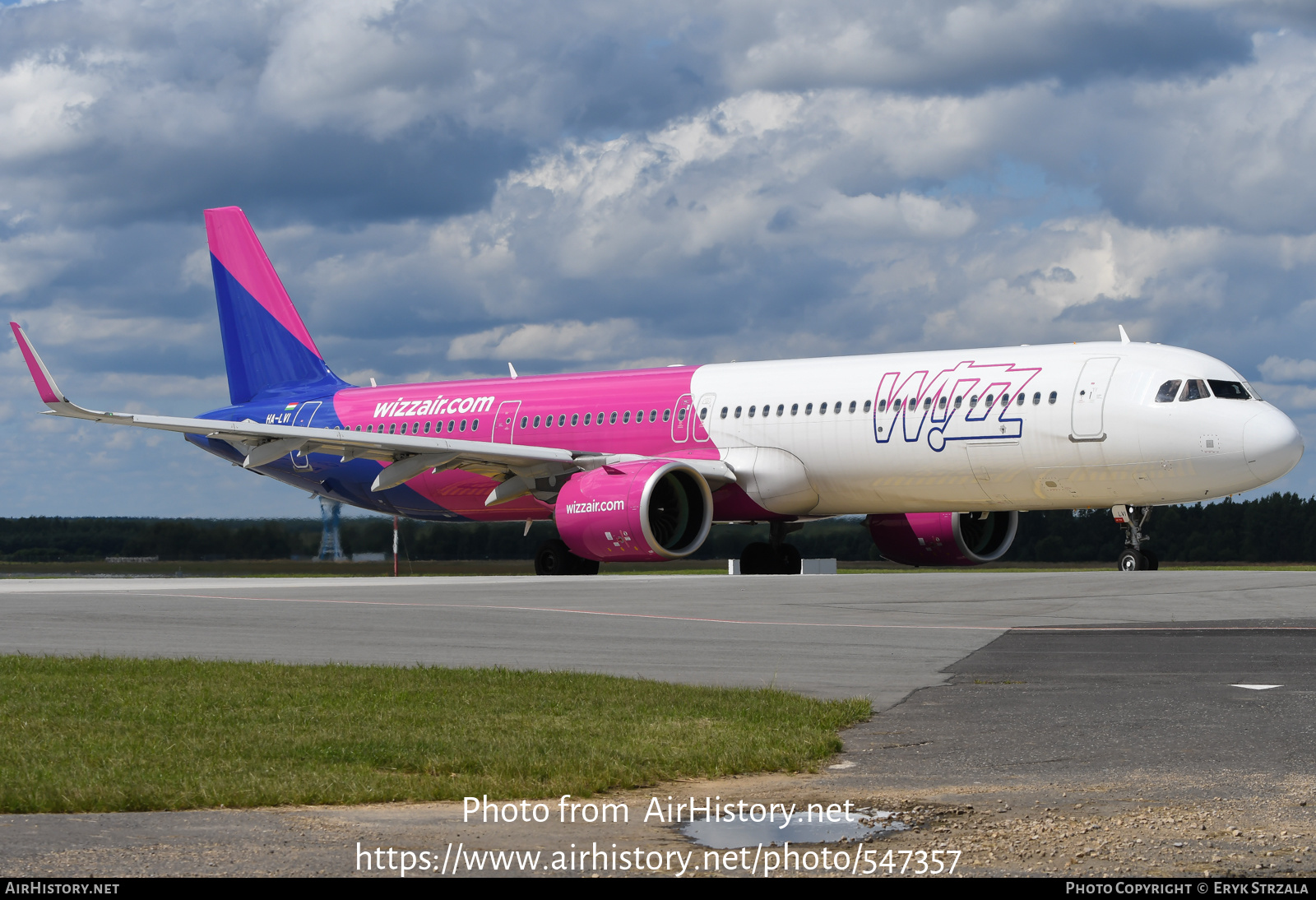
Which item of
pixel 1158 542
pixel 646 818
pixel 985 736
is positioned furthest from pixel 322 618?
pixel 1158 542

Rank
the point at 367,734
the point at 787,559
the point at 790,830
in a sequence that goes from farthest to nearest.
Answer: the point at 787,559
the point at 367,734
the point at 790,830

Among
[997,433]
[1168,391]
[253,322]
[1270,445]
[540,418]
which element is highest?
[253,322]

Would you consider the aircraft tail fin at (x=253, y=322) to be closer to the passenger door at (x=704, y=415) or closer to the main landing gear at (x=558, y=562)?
the main landing gear at (x=558, y=562)

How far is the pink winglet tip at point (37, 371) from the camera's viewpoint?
26500mm

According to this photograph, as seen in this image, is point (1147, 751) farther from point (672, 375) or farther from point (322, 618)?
point (672, 375)

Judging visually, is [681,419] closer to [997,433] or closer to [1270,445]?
[997,433]

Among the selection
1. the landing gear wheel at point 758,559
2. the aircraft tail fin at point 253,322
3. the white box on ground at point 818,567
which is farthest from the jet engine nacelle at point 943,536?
the aircraft tail fin at point 253,322

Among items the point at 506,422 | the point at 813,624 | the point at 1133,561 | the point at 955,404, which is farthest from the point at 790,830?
the point at 506,422

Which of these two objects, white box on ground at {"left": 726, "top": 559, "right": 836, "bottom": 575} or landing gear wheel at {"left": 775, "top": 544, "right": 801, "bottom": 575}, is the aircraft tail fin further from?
landing gear wheel at {"left": 775, "top": 544, "right": 801, "bottom": 575}

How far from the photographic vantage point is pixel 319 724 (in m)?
8.30

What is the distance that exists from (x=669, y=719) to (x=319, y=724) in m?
1.97

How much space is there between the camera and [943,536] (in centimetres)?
2747

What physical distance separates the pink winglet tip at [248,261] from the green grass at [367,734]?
2516 cm

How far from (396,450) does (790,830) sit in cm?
2239
